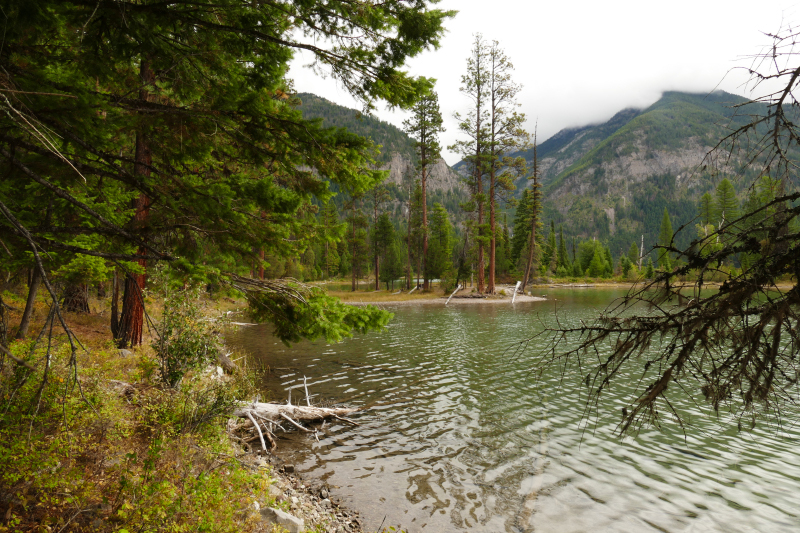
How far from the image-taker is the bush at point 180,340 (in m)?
6.66

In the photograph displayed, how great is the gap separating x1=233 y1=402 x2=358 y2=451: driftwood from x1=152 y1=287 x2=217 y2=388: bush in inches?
52.9

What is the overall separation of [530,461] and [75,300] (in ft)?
46.9

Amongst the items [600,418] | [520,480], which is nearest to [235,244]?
[520,480]

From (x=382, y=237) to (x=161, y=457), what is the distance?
4833cm

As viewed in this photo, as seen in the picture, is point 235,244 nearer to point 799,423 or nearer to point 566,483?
point 566,483

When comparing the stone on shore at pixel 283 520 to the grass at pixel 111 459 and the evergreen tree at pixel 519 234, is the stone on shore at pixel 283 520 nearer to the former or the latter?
the grass at pixel 111 459

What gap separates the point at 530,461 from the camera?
6.84 metres

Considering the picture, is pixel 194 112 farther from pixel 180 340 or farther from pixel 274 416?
pixel 274 416

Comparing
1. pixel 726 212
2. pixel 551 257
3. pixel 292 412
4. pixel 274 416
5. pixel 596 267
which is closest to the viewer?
pixel 726 212

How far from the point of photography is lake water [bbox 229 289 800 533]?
538 centimetres

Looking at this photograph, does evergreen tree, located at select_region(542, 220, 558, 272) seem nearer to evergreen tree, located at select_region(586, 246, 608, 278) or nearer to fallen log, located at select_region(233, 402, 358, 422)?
evergreen tree, located at select_region(586, 246, 608, 278)

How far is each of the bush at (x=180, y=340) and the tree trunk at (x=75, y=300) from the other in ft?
26.0

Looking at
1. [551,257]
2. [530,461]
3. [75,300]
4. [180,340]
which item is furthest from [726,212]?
[551,257]

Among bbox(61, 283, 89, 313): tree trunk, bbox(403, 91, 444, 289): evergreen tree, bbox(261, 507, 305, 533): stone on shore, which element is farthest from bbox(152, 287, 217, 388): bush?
bbox(403, 91, 444, 289): evergreen tree
